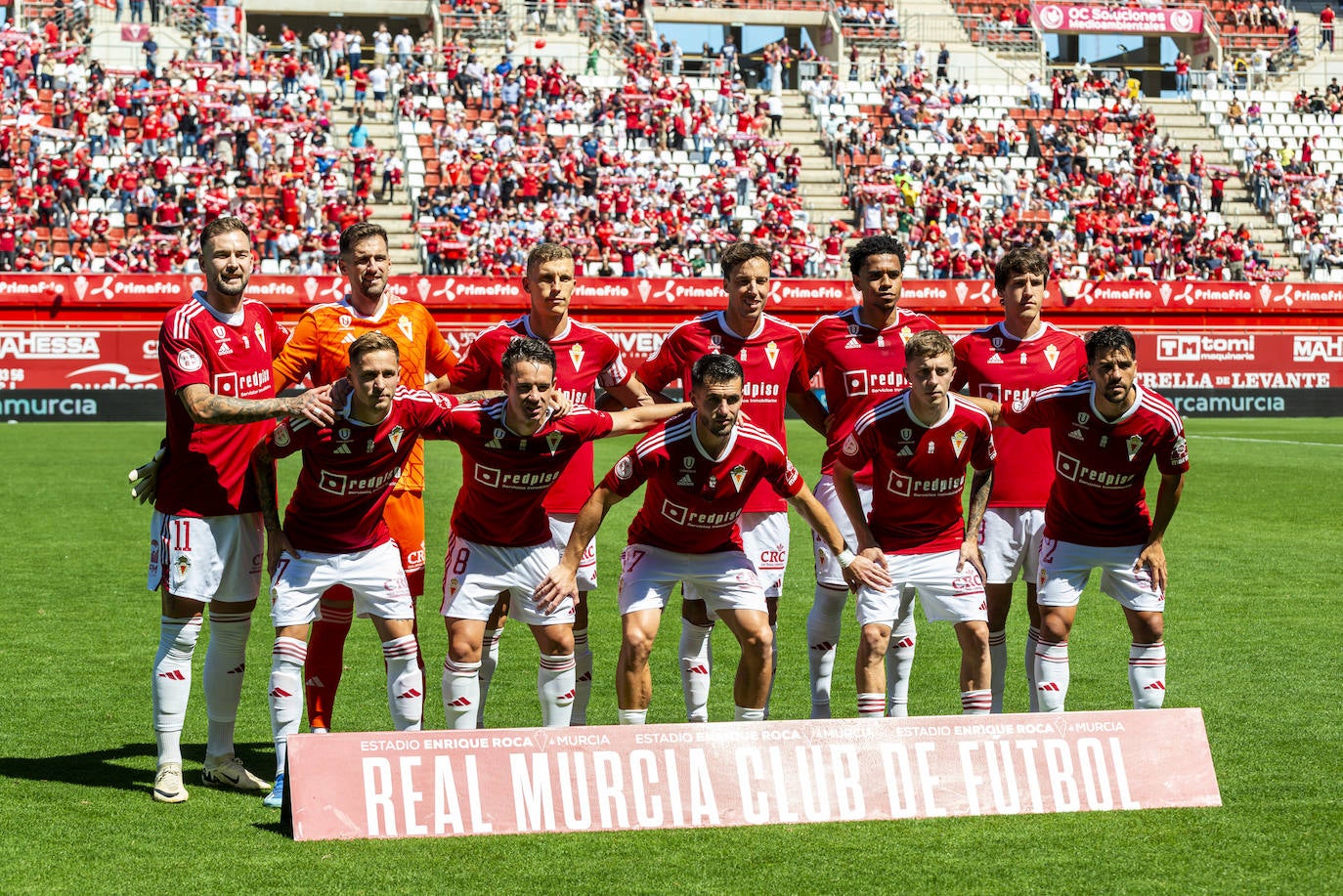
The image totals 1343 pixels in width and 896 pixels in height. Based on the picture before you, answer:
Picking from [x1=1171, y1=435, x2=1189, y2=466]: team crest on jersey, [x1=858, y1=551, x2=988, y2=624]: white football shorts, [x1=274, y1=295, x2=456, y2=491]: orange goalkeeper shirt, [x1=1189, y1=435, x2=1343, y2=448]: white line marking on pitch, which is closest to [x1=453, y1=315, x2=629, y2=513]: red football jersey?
[x1=274, y1=295, x2=456, y2=491]: orange goalkeeper shirt

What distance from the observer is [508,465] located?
668cm

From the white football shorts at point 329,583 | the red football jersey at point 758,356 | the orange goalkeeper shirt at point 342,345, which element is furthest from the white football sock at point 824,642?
the white football shorts at point 329,583

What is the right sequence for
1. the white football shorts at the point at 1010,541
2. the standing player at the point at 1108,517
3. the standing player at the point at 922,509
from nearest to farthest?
the standing player at the point at 922,509
the standing player at the point at 1108,517
the white football shorts at the point at 1010,541

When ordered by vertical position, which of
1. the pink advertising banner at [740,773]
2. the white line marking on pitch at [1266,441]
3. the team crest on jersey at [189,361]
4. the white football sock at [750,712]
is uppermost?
the team crest on jersey at [189,361]

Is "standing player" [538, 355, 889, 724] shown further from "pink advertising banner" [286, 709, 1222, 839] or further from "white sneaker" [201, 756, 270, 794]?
"white sneaker" [201, 756, 270, 794]

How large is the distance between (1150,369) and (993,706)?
28142mm

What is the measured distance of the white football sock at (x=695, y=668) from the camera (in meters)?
7.14

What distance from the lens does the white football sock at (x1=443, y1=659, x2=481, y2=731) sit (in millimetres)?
6637

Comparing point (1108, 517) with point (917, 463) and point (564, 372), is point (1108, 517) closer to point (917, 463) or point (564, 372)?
point (917, 463)

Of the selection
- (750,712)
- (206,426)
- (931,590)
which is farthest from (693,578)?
(206,426)

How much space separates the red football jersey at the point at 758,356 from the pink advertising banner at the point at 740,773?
6.06 ft

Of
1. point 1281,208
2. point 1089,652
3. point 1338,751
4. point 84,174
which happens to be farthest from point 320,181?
point 1338,751

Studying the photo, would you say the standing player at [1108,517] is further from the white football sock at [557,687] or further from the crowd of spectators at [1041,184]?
the crowd of spectators at [1041,184]

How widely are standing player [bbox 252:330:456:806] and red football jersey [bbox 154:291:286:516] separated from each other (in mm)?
179
